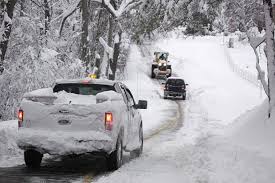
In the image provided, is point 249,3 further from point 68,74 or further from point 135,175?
point 68,74

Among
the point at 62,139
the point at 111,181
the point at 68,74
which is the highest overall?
the point at 68,74

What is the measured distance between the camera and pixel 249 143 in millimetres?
11516

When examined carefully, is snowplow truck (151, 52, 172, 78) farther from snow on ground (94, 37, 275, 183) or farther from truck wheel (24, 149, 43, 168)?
truck wheel (24, 149, 43, 168)

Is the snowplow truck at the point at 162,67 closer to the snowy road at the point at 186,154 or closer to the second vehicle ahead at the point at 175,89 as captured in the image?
the snowy road at the point at 186,154

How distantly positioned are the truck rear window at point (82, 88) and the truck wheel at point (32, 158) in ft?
4.69

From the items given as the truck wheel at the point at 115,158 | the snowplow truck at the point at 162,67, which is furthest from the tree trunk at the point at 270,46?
the snowplow truck at the point at 162,67

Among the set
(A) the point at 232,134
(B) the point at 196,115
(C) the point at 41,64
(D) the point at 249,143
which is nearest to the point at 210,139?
(A) the point at 232,134

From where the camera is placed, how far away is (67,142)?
1009 centimetres

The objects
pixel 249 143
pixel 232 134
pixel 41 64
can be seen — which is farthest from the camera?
pixel 41 64

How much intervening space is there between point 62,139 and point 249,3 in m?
7.39

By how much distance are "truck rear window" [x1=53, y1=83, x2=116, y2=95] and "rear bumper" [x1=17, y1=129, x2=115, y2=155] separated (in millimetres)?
1516

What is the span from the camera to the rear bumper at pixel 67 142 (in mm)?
10094

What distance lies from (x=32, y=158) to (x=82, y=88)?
1.78m

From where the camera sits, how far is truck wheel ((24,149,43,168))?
1088 centimetres
